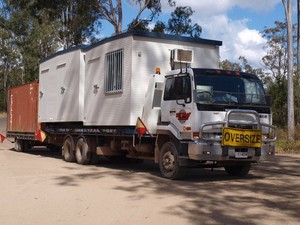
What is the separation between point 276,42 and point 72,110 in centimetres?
4119

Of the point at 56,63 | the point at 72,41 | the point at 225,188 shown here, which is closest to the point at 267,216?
the point at 225,188

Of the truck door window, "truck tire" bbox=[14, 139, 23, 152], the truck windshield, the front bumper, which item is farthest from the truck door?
"truck tire" bbox=[14, 139, 23, 152]

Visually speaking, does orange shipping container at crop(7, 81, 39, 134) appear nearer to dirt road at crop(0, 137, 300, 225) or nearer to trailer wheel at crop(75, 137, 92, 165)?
trailer wheel at crop(75, 137, 92, 165)

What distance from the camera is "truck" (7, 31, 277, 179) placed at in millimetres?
10000

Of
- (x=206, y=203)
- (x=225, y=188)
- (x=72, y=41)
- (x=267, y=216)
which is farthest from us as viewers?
(x=72, y=41)

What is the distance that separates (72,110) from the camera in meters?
14.9

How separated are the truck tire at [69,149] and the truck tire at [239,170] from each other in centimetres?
565

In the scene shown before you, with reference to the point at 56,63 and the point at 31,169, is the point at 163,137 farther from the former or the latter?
the point at 56,63

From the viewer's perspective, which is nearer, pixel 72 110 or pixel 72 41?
pixel 72 110

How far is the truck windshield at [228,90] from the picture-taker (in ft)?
33.1

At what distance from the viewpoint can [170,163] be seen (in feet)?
35.4

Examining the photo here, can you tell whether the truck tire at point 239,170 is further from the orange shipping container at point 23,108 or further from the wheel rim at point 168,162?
the orange shipping container at point 23,108

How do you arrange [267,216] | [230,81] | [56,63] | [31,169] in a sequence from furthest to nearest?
1. [56,63]
2. [31,169]
3. [230,81]
4. [267,216]

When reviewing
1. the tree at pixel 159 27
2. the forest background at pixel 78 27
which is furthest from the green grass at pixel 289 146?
the tree at pixel 159 27
